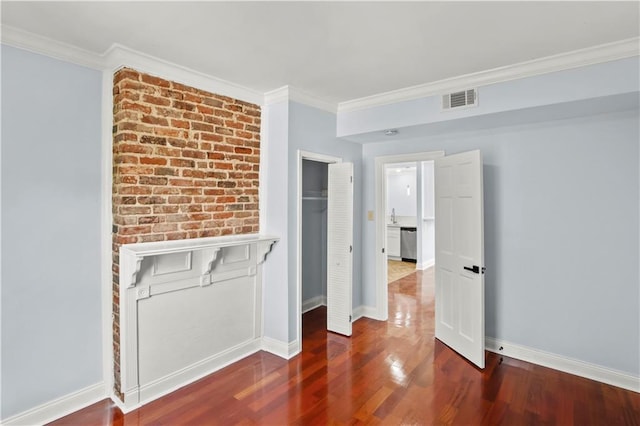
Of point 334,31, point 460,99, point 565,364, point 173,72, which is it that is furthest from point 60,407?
point 565,364

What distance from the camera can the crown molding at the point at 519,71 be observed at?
93.0 inches

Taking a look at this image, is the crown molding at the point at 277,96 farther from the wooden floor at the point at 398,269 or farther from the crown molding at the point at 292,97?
the wooden floor at the point at 398,269

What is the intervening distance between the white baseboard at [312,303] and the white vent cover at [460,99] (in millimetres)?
3065

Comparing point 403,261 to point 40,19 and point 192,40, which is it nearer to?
point 192,40

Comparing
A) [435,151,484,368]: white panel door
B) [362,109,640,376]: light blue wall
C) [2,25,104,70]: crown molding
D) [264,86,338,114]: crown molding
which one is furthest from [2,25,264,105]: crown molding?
[362,109,640,376]: light blue wall

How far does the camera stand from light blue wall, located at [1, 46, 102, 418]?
2.19 m

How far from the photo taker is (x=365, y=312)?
14.7ft

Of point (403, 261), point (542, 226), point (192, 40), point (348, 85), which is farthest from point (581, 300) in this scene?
point (403, 261)

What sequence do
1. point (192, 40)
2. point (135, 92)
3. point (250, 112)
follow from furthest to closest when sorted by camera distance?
point (250, 112), point (135, 92), point (192, 40)

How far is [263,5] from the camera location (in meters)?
1.90

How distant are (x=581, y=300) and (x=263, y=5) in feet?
11.5

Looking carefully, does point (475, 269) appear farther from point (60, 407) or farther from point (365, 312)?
point (60, 407)

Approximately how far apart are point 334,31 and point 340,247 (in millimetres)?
2340

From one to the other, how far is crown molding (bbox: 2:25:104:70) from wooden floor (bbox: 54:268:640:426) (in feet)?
8.35
